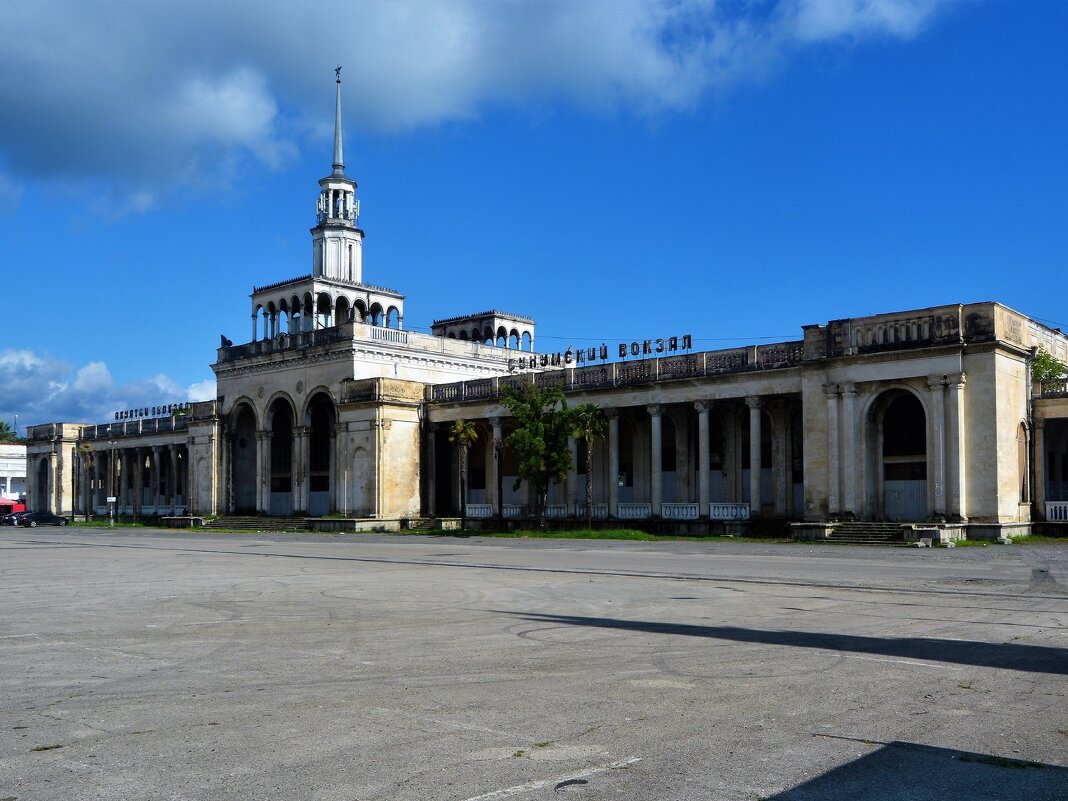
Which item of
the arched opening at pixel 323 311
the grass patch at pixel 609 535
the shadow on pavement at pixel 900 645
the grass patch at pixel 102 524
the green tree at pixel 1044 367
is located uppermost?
the arched opening at pixel 323 311

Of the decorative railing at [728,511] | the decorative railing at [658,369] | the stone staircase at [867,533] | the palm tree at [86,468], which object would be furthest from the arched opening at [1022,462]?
the palm tree at [86,468]

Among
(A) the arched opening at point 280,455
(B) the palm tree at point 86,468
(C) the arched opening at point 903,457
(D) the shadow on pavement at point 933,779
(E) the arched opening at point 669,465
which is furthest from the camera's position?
(B) the palm tree at point 86,468

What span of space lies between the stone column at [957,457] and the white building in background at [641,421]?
7 cm

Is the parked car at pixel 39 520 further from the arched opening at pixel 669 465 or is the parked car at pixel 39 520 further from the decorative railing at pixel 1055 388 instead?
the decorative railing at pixel 1055 388

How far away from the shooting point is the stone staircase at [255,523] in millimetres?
59875

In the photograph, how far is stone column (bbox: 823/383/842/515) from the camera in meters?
40.4

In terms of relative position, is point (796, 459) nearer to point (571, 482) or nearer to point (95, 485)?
point (571, 482)

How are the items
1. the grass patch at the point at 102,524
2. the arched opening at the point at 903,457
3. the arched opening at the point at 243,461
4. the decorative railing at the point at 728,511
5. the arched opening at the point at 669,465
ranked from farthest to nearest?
the grass patch at the point at 102,524 < the arched opening at the point at 243,461 < the arched opening at the point at 669,465 < the decorative railing at the point at 728,511 < the arched opening at the point at 903,457

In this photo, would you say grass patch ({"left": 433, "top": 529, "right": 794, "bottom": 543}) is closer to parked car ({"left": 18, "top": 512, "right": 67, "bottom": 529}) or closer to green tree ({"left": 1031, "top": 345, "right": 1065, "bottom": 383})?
green tree ({"left": 1031, "top": 345, "right": 1065, "bottom": 383})

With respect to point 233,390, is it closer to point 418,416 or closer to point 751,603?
point 418,416

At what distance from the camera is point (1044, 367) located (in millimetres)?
42812

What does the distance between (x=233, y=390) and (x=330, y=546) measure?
3334cm

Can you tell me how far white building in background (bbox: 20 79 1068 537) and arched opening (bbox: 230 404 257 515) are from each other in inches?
5.5

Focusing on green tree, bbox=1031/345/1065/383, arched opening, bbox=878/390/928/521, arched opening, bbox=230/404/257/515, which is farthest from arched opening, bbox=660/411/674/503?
arched opening, bbox=230/404/257/515
